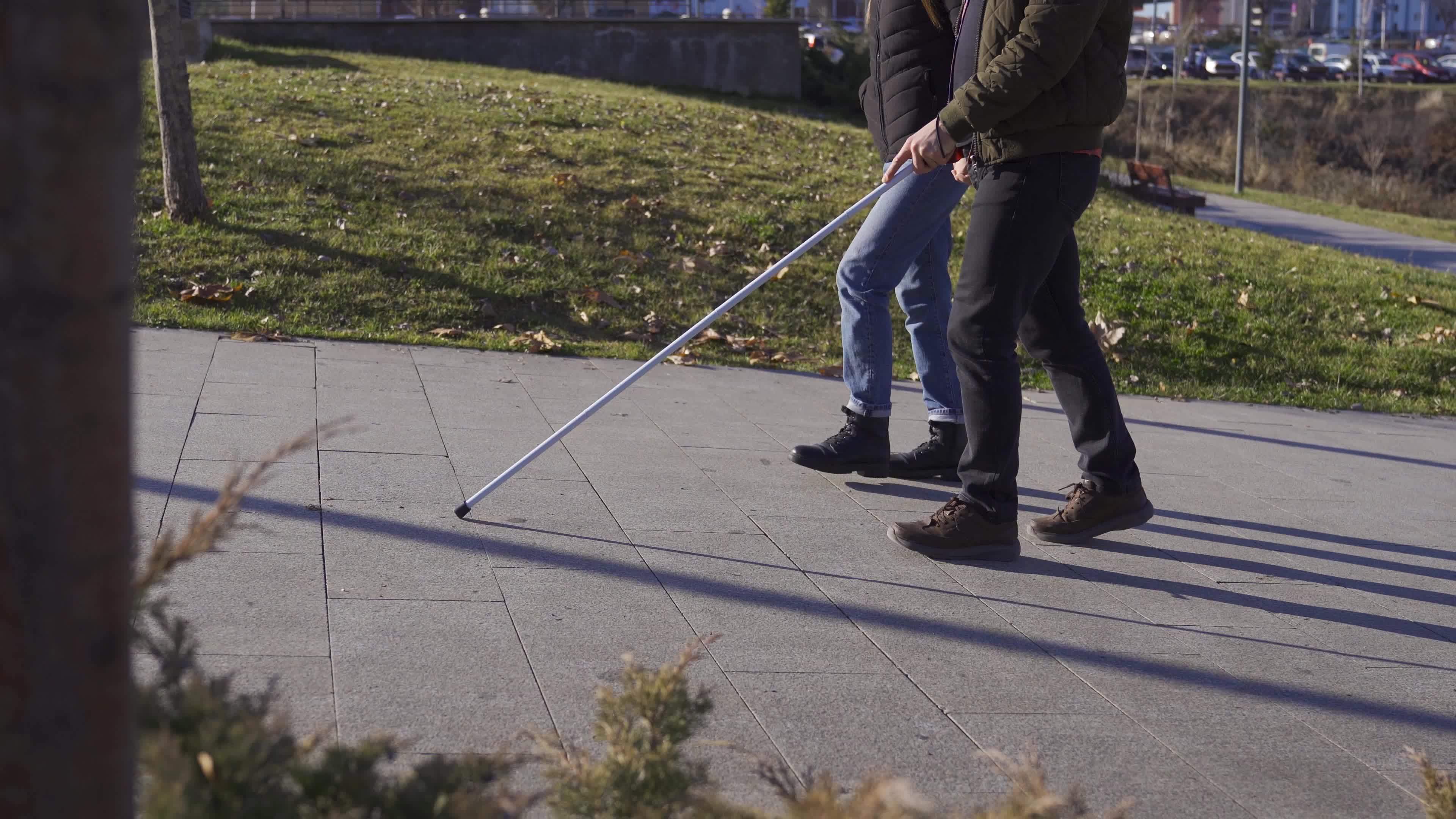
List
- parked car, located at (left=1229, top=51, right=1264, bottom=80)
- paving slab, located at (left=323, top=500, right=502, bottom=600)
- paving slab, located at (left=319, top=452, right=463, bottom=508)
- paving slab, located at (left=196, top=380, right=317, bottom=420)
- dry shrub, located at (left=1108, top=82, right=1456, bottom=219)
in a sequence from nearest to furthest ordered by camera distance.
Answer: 1. paving slab, located at (left=323, top=500, right=502, bottom=600)
2. paving slab, located at (left=319, top=452, right=463, bottom=508)
3. paving slab, located at (left=196, top=380, right=317, bottom=420)
4. dry shrub, located at (left=1108, top=82, right=1456, bottom=219)
5. parked car, located at (left=1229, top=51, right=1264, bottom=80)

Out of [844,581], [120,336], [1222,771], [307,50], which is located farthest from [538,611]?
[307,50]

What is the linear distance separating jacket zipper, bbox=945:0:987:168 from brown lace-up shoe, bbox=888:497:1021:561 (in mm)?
1075

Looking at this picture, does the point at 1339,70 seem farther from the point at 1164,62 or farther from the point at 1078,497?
the point at 1078,497

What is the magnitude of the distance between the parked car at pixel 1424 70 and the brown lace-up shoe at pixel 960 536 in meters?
60.5

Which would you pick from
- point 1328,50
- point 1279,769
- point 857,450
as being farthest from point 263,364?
point 1328,50

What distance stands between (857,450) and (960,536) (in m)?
0.95

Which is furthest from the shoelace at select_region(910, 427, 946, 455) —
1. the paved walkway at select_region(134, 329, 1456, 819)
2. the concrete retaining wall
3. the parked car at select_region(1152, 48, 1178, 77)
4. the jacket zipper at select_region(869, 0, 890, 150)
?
the parked car at select_region(1152, 48, 1178, 77)

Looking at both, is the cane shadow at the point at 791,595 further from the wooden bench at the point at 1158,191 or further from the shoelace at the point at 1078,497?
the wooden bench at the point at 1158,191

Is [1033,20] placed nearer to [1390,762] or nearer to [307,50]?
[1390,762]

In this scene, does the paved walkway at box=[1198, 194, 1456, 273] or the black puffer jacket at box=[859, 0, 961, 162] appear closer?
the black puffer jacket at box=[859, 0, 961, 162]

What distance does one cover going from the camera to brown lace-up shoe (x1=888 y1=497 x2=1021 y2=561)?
4.10 metres

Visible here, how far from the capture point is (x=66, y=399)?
1.12 metres

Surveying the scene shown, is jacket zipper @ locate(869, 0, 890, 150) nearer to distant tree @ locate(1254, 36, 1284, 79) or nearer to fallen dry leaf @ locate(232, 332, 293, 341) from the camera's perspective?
fallen dry leaf @ locate(232, 332, 293, 341)

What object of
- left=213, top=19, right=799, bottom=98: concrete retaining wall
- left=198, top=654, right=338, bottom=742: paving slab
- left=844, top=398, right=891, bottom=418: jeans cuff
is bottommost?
left=198, top=654, right=338, bottom=742: paving slab
